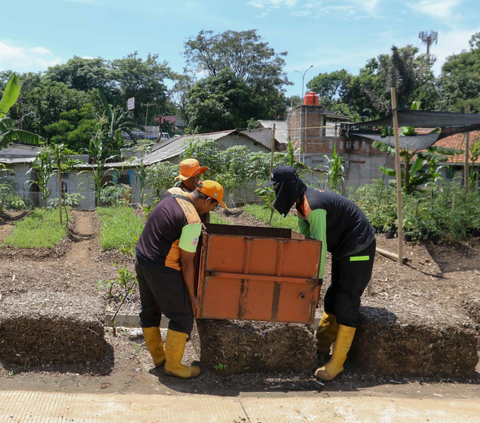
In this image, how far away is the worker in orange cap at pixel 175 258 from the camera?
3893 millimetres

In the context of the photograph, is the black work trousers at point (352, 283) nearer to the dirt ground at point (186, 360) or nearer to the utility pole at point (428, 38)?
the dirt ground at point (186, 360)

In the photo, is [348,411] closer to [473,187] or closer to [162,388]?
[162,388]

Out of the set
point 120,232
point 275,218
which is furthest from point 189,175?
point 275,218

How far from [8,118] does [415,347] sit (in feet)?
40.6

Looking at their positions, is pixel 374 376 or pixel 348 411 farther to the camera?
pixel 374 376

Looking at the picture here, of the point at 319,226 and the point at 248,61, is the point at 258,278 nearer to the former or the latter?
the point at 319,226

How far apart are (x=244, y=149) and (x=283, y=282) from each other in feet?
44.5

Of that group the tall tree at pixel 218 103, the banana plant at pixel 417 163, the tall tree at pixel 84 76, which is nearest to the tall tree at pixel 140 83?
the tall tree at pixel 84 76

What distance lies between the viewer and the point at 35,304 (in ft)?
13.9

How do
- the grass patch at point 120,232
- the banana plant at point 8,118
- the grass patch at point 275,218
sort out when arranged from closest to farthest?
the grass patch at point 120,232 → the grass patch at point 275,218 → the banana plant at point 8,118

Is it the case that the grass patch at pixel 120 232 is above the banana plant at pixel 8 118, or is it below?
below

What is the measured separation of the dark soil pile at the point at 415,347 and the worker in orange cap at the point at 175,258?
1.70 meters

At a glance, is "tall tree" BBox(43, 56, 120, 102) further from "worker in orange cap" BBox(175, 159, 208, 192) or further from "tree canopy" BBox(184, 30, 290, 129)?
"worker in orange cap" BBox(175, 159, 208, 192)

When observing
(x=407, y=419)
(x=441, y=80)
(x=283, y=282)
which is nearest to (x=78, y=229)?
(x=283, y=282)
